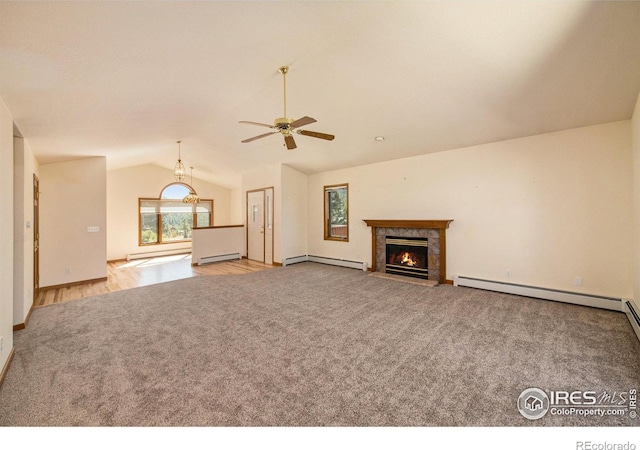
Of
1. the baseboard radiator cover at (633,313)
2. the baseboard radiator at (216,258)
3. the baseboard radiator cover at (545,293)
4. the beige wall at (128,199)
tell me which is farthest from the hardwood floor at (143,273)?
the baseboard radiator cover at (633,313)

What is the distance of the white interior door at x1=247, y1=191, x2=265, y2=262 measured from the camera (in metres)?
7.88

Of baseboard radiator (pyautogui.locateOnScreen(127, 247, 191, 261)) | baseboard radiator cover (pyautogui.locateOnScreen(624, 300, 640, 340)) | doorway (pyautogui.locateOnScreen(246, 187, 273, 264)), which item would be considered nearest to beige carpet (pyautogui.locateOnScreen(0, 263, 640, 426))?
baseboard radiator cover (pyautogui.locateOnScreen(624, 300, 640, 340))

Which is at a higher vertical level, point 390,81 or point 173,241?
point 390,81

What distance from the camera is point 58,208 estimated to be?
520 cm

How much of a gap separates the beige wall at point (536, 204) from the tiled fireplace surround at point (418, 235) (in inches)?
6.7

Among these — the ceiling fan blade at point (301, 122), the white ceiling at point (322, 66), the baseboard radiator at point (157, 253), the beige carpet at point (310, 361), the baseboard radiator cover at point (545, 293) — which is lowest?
the beige carpet at point (310, 361)

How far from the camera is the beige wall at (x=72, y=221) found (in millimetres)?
5098

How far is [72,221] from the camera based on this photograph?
5.36 metres

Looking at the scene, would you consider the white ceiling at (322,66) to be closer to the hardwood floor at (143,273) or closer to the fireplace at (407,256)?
the fireplace at (407,256)

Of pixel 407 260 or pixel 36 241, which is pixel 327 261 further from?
pixel 36 241

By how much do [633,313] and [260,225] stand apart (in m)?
7.39

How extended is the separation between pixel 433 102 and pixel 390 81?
2.56ft
